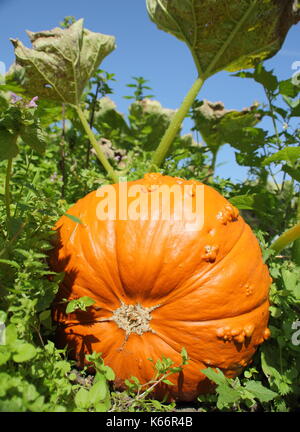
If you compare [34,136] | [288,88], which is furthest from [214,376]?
[288,88]

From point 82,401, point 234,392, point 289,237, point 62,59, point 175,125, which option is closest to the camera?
point 82,401

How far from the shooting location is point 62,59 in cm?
282

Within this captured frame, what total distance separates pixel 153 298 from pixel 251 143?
1.87 m

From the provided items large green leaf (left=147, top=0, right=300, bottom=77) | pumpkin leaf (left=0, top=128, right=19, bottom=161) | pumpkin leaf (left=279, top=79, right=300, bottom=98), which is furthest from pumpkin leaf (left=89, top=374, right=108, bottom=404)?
pumpkin leaf (left=279, top=79, right=300, bottom=98)

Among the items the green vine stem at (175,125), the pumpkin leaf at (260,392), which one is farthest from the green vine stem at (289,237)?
the green vine stem at (175,125)

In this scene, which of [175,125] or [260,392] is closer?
[260,392]

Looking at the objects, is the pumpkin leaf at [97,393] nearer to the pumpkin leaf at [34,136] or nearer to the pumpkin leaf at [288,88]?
the pumpkin leaf at [34,136]

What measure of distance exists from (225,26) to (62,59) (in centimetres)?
125

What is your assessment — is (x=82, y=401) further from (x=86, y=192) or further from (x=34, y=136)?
(x=86, y=192)

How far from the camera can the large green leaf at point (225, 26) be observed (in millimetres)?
2744

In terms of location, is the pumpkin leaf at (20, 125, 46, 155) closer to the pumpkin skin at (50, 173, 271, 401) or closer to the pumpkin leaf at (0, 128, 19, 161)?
the pumpkin leaf at (0, 128, 19, 161)

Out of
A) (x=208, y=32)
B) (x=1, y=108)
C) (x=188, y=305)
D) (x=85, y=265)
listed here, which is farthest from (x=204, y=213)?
(x=208, y=32)

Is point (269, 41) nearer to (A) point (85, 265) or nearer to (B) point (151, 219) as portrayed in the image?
(B) point (151, 219)

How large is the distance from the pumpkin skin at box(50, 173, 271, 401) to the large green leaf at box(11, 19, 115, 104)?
1.59 m
